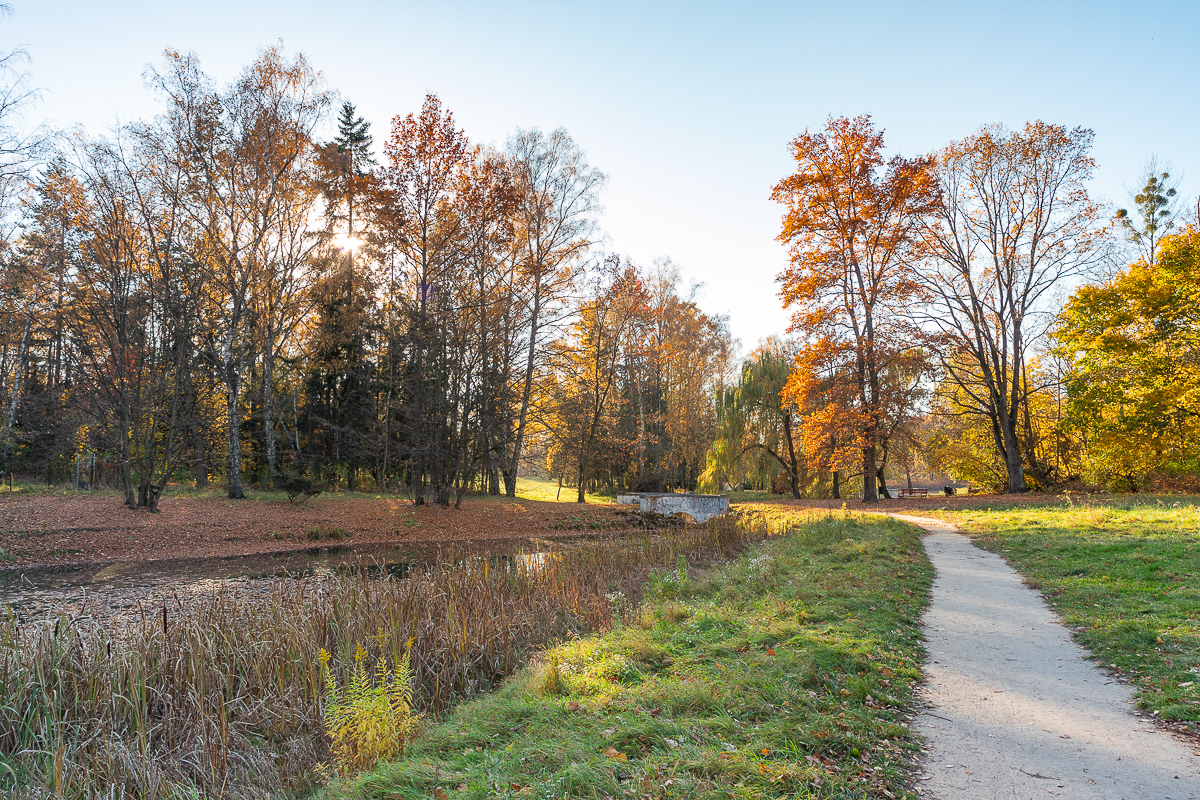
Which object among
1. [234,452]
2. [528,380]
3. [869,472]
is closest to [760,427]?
[869,472]

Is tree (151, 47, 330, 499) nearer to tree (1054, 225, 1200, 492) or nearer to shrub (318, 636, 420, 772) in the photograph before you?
shrub (318, 636, 420, 772)

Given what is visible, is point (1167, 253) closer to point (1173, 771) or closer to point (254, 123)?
point (1173, 771)

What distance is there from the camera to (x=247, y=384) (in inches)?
867

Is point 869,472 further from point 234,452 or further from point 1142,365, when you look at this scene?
point 234,452

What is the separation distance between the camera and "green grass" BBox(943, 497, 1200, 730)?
4.13 meters

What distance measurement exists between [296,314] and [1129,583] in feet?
78.2

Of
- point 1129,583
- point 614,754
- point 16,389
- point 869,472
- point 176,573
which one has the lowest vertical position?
point 176,573

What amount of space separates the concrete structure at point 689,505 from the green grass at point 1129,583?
313 inches

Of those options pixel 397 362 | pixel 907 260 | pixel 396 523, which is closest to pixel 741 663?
pixel 396 523

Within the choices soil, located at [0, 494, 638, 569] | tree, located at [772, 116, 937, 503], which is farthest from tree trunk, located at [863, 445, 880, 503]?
soil, located at [0, 494, 638, 569]

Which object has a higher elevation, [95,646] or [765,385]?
[765,385]

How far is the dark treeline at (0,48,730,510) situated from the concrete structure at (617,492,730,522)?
5064mm

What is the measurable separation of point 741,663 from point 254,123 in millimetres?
22020

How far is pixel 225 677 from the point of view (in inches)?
184
